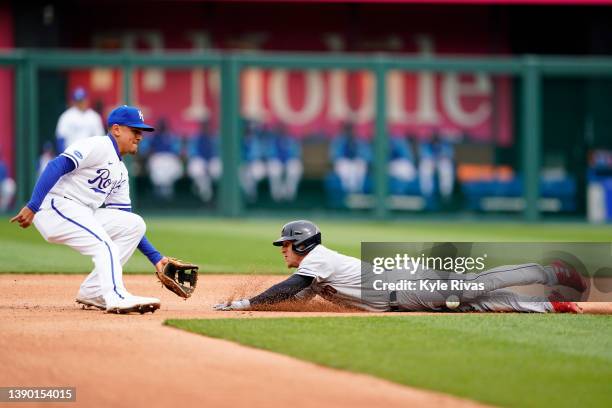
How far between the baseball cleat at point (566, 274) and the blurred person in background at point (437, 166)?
38.8 feet

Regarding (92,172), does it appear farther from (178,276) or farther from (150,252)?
(178,276)

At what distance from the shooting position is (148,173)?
19609mm

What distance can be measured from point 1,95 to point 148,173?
2.74 m

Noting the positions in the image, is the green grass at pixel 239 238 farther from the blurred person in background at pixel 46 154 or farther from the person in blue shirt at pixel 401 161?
the blurred person in background at pixel 46 154

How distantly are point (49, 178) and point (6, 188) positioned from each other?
39.4 feet

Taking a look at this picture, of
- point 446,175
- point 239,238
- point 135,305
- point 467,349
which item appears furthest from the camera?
point 446,175

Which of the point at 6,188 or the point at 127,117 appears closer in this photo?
the point at 127,117

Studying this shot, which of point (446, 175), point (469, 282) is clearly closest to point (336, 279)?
point (469, 282)

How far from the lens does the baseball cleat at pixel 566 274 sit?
26.5 ft

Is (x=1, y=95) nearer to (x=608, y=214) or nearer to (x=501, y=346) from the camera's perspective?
(x=608, y=214)

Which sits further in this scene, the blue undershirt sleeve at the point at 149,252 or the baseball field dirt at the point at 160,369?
the blue undershirt sleeve at the point at 149,252

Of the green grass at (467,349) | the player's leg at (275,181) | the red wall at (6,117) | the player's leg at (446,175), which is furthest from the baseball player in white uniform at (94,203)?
the player's leg at (446,175)

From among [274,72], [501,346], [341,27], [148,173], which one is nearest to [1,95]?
[148,173]

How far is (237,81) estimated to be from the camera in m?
19.9
